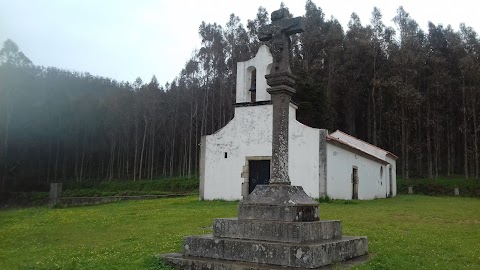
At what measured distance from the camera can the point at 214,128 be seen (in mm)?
46094

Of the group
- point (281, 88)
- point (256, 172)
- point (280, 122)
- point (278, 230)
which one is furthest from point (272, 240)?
point (256, 172)

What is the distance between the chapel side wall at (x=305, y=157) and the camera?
20.9 m

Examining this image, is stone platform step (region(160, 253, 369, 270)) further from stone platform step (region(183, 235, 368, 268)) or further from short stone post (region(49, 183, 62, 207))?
short stone post (region(49, 183, 62, 207))

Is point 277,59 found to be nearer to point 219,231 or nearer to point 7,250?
point 219,231

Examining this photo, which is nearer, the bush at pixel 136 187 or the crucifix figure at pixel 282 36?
the crucifix figure at pixel 282 36

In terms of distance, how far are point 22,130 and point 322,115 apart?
33.0m

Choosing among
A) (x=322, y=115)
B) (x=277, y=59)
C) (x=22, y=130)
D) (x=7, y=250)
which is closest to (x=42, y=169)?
(x=22, y=130)

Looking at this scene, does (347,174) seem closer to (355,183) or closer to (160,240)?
(355,183)

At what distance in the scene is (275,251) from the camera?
649 cm

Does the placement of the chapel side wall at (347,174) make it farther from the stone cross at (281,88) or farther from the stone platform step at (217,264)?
the stone platform step at (217,264)

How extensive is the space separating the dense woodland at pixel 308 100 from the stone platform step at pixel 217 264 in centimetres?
3105

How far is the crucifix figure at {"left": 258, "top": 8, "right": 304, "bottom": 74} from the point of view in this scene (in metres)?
8.49

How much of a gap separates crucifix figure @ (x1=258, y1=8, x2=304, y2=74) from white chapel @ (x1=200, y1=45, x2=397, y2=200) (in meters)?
9.93

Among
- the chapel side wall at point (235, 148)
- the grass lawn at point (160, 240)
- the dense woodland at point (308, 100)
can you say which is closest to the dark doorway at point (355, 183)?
the chapel side wall at point (235, 148)
